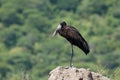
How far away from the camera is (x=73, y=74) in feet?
67.3

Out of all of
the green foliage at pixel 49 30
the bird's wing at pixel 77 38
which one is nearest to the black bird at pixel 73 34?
the bird's wing at pixel 77 38

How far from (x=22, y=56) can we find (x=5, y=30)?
660 inches

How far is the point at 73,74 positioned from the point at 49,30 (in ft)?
323

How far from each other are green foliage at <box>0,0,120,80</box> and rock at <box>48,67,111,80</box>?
68.9 meters

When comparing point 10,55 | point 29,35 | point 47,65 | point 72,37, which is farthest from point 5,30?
point 72,37

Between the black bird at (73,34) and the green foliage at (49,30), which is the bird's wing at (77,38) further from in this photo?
the green foliage at (49,30)

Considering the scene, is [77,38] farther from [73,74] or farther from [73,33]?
[73,74]

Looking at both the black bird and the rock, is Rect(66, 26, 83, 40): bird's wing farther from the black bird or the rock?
the rock

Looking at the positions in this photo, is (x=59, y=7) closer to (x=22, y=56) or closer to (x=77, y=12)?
(x=77, y=12)

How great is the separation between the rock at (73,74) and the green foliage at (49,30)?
226ft

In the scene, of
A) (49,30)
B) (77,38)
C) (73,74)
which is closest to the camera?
(73,74)

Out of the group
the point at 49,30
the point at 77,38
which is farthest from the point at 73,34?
the point at 49,30

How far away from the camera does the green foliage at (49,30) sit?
100 meters

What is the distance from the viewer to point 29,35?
373ft
